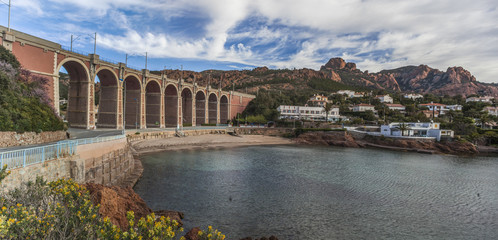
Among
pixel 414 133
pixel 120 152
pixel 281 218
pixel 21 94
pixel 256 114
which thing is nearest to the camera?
pixel 281 218

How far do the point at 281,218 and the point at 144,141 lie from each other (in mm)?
38521

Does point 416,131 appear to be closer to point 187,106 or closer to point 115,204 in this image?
point 187,106

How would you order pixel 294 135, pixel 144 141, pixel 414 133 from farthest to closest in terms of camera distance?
pixel 294 135 < pixel 414 133 < pixel 144 141

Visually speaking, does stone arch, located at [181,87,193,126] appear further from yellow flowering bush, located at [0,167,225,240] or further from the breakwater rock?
yellow flowering bush, located at [0,167,225,240]

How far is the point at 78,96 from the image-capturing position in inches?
1735

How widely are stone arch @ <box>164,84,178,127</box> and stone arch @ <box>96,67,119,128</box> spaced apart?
19.8 meters

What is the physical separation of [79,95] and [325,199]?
4527cm

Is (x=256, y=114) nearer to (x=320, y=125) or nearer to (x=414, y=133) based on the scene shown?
(x=320, y=125)

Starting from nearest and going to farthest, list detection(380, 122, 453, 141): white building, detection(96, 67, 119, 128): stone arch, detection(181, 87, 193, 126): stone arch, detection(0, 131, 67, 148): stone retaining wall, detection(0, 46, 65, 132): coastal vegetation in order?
1. detection(0, 131, 67, 148): stone retaining wall
2. detection(0, 46, 65, 132): coastal vegetation
3. detection(96, 67, 119, 128): stone arch
4. detection(380, 122, 453, 141): white building
5. detection(181, 87, 193, 126): stone arch

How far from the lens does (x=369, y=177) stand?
29688 millimetres

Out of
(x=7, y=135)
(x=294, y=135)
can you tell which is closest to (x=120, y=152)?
(x=7, y=135)

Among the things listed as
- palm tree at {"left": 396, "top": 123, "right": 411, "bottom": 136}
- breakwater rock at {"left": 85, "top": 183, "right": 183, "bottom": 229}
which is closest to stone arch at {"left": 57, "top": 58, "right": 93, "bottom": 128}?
breakwater rock at {"left": 85, "top": 183, "right": 183, "bottom": 229}

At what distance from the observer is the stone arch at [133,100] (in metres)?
Answer: 56.8

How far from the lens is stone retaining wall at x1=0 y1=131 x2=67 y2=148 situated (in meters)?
18.5
